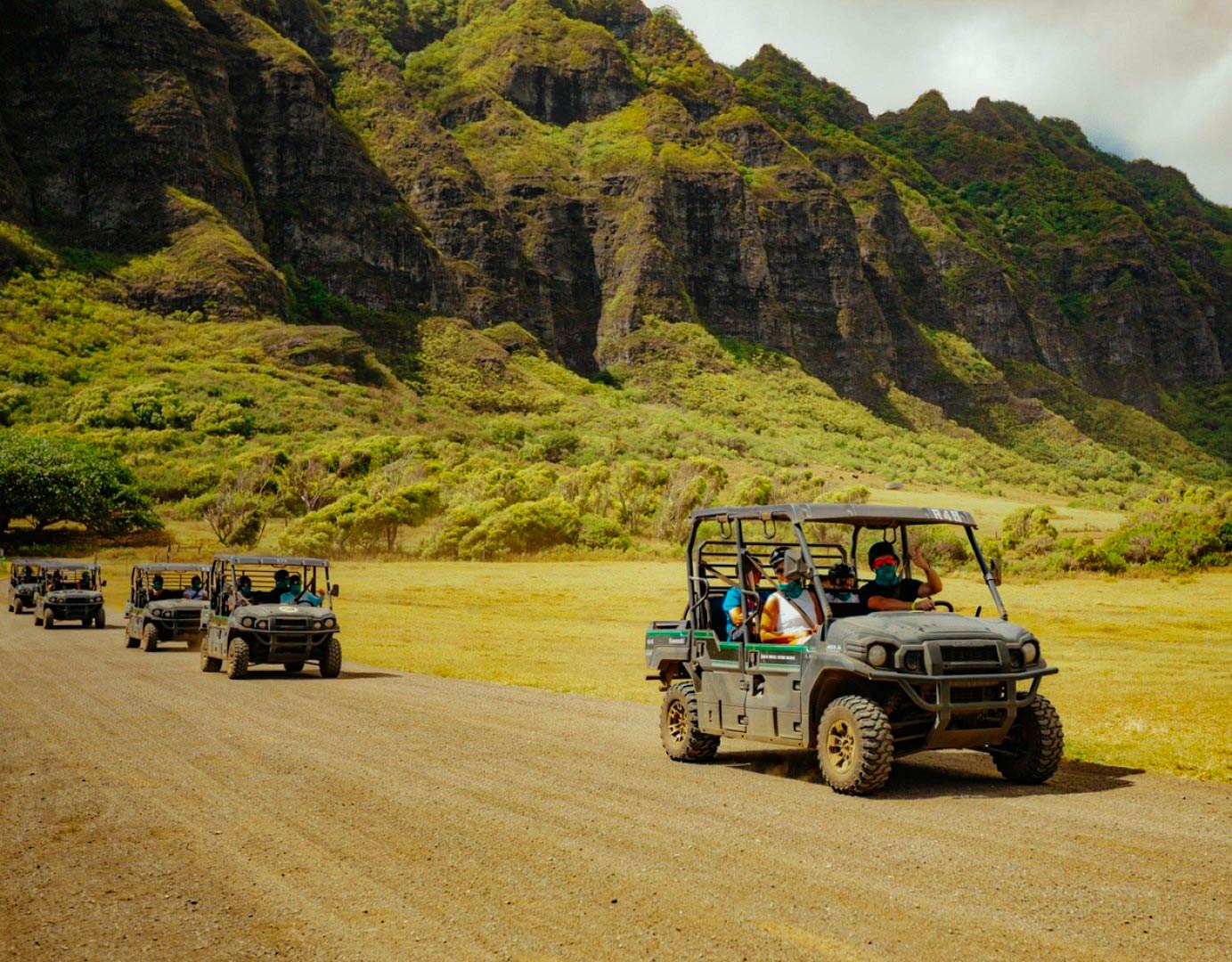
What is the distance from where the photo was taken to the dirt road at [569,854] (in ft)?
19.5

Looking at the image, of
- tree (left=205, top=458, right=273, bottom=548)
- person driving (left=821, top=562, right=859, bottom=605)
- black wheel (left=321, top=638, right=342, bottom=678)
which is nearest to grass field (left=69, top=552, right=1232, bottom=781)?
black wheel (left=321, top=638, right=342, bottom=678)

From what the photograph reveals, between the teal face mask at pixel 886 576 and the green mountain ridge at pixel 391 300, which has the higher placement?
the green mountain ridge at pixel 391 300

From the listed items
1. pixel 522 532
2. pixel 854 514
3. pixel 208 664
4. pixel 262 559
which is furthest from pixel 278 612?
pixel 522 532

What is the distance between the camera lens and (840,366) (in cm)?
19262

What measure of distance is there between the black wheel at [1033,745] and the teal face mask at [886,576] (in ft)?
5.39

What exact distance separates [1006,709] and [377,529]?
207 ft

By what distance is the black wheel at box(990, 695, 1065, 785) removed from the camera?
388 inches

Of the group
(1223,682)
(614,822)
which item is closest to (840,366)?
(1223,682)

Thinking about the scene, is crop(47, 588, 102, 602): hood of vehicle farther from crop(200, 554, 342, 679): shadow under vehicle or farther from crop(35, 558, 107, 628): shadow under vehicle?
crop(200, 554, 342, 679): shadow under vehicle

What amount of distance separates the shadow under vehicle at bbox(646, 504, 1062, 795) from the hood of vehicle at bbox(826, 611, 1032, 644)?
1 centimetres

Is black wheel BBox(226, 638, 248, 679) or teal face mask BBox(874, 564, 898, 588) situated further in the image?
black wheel BBox(226, 638, 248, 679)

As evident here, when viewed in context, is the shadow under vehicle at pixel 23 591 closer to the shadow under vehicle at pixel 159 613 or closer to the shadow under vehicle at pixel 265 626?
the shadow under vehicle at pixel 159 613

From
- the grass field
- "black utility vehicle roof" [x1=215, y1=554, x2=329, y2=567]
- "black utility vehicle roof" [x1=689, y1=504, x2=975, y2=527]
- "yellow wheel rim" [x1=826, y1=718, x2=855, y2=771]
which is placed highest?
"black utility vehicle roof" [x1=689, y1=504, x2=975, y2=527]

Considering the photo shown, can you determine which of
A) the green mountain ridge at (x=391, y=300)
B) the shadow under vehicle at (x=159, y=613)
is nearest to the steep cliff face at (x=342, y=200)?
the green mountain ridge at (x=391, y=300)
